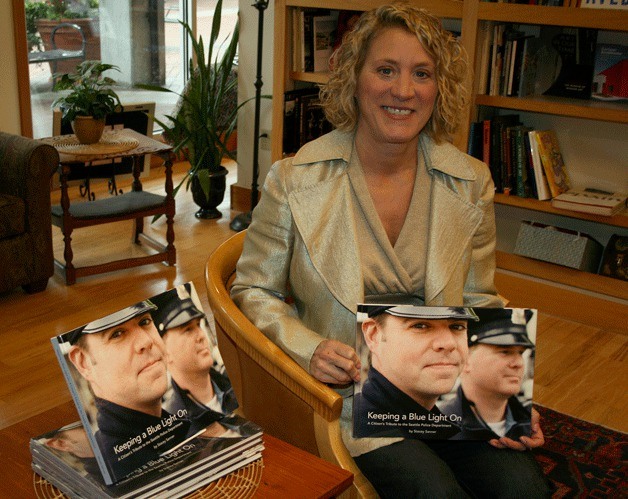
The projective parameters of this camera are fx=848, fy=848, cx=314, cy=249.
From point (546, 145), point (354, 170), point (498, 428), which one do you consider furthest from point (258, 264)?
point (546, 145)

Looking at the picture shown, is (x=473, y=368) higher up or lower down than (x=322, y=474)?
higher up

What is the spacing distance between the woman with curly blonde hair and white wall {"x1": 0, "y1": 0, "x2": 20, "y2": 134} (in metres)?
3.68

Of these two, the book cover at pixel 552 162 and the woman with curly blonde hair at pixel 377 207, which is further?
the book cover at pixel 552 162

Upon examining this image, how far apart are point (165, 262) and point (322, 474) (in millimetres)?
3036

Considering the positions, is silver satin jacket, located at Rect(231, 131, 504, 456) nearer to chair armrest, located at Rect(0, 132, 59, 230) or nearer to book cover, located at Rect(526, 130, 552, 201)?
book cover, located at Rect(526, 130, 552, 201)

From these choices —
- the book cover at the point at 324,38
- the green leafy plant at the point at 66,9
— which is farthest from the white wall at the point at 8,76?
the book cover at the point at 324,38

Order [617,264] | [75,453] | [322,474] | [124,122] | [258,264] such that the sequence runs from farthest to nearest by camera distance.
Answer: [124,122], [617,264], [258,264], [322,474], [75,453]

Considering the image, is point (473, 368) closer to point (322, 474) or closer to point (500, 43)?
point (322, 474)

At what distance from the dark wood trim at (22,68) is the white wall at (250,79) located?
1309mm

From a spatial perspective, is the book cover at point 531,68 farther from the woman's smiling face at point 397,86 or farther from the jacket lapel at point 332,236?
the jacket lapel at point 332,236

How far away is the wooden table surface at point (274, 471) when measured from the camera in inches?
55.4

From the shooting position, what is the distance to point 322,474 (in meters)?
1.48

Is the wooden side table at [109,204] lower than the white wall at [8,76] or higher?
lower

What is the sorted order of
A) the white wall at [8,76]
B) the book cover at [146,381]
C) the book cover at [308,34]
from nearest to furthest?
the book cover at [146,381] < the book cover at [308,34] < the white wall at [8,76]
